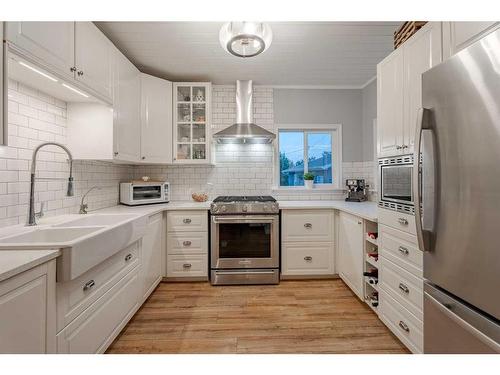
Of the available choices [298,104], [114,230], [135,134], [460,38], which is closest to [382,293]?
[460,38]

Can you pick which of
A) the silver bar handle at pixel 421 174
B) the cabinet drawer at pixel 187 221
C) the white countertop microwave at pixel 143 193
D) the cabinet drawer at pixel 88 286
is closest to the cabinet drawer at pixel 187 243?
the cabinet drawer at pixel 187 221

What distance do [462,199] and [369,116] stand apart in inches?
105

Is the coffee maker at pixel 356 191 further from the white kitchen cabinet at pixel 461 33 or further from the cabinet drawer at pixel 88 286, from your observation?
the cabinet drawer at pixel 88 286

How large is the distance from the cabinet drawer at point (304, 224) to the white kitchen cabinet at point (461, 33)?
6.12 ft

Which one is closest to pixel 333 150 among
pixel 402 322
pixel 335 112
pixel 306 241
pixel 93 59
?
pixel 335 112

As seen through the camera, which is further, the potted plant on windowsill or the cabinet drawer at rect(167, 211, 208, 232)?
the potted plant on windowsill

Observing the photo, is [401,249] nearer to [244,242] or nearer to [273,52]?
[244,242]

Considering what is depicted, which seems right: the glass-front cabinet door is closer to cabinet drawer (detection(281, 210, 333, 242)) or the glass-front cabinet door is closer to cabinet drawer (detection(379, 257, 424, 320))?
cabinet drawer (detection(281, 210, 333, 242))

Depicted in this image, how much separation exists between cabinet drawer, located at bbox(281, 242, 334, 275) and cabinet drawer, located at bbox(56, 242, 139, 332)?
1.67m

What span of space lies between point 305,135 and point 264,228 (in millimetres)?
1586

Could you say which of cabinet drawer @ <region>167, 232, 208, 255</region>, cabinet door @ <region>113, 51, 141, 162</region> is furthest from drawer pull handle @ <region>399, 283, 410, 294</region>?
cabinet door @ <region>113, 51, 141, 162</region>

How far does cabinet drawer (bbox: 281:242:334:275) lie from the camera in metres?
2.78

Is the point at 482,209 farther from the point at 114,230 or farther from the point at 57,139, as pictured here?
the point at 57,139

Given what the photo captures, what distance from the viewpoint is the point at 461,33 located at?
111 centimetres
